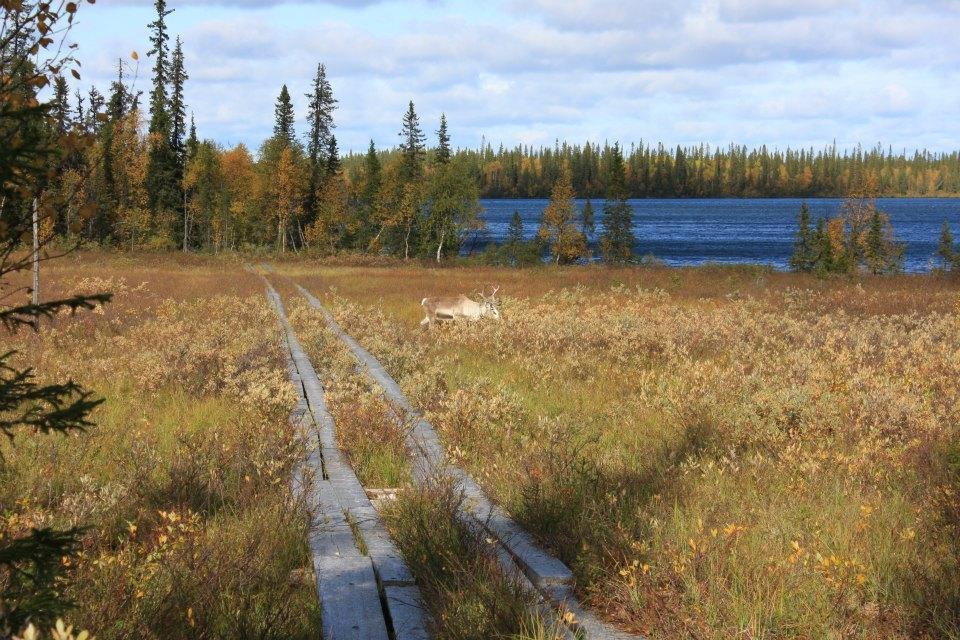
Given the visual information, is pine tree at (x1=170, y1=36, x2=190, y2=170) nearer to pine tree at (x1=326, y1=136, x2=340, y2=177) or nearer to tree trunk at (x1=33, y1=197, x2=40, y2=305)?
pine tree at (x1=326, y1=136, x2=340, y2=177)

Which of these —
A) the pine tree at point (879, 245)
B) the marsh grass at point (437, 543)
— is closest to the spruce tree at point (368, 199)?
the pine tree at point (879, 245)

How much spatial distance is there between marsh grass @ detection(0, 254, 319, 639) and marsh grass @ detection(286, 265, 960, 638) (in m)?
1.71

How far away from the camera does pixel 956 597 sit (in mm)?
4312

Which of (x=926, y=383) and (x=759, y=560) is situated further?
(x=926, y=383)

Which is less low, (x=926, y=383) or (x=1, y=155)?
(x=1, y=155)

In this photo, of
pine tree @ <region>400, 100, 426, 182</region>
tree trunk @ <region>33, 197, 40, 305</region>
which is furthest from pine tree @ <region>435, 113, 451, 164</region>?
tree trunk @ <region>33, 197, 40, 305</region>

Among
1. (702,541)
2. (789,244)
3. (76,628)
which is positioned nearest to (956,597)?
(702,541)

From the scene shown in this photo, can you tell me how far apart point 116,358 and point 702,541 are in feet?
40.2

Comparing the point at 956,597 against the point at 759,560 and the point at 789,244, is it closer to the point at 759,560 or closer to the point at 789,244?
the point at 759,560

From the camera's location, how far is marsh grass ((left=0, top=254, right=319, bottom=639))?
14.0 ft

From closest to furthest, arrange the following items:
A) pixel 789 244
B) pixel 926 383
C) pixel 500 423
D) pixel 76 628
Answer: pixel 76 628
pixel 500 423
pixel 926 383
pixel 789 244

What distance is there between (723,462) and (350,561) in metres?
3.63

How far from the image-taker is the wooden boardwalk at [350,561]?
418cm

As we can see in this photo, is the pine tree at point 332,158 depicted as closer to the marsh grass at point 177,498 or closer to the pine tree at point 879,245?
the pine tree at point 879,245
